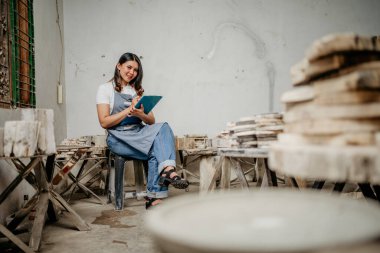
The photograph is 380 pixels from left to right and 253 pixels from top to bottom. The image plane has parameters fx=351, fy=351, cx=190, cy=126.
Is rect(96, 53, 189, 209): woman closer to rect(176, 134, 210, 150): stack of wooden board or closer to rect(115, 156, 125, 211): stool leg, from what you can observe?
rect(115, 156, 125, 211): stool leg

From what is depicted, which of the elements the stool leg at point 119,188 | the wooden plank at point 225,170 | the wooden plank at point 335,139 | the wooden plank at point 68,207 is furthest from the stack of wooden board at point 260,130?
the stool leg at point 119,188

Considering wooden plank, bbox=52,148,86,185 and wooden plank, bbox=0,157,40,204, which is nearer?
wooden plank, bbox=0,157,40,204

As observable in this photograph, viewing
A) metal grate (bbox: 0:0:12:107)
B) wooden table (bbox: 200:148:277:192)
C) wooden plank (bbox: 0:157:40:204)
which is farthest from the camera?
metal grate (bbox: 0:0:12:107)

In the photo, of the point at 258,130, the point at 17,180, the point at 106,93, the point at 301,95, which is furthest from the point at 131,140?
the point at 301,95

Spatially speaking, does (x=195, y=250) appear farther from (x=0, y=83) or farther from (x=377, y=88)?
(x=0, y=83)

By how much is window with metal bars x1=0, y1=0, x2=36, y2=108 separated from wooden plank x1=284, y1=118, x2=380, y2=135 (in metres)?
2.97

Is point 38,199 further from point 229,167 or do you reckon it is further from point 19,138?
point 229,167

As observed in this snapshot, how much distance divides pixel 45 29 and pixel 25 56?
3.32 ft

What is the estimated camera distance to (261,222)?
2.74 feet

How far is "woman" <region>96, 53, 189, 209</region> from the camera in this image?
12.0ft

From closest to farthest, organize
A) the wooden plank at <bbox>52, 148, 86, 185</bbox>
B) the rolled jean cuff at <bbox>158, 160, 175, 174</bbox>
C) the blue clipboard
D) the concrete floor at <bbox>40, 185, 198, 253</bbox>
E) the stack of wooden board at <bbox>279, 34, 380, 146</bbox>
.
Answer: the stack of wooden board at <bbox>279, 34, 380, 146</bbox>, the concrete floor at <bbox>40, 185, 198, 253</bbox>, the blue clipboard, the wooden plank at <bbox>52, 148, 86, 185</bbox>, the rolled jean cuff at <bbox>158, 160, 175, 174</bbox>

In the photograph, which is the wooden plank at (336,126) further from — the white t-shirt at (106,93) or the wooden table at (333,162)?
the white t-shirt at (106,93)

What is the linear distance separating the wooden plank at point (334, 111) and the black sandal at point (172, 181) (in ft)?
7.83

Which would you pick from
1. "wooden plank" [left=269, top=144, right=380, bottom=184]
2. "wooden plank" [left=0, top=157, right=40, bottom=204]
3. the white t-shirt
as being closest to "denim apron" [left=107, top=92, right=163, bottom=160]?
the white t-shirt
